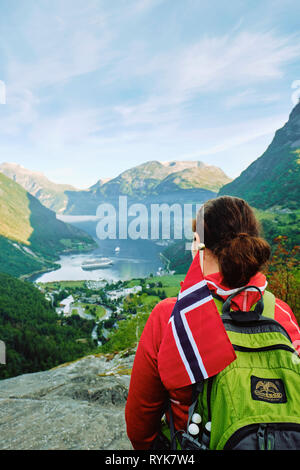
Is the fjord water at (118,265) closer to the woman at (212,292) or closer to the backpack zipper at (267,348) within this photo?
the woman at (212,292)

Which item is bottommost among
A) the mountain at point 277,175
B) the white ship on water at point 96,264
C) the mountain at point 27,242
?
the white ship on water at point 96,264

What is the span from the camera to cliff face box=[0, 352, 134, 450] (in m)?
3.16

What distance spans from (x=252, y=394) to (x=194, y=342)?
13.2 inches

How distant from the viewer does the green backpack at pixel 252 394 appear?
3.46 ft

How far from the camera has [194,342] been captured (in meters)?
1.29

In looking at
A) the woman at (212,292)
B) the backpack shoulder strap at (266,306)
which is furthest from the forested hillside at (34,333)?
the backpack shoulder strap at (266,306)

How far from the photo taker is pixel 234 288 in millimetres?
1386

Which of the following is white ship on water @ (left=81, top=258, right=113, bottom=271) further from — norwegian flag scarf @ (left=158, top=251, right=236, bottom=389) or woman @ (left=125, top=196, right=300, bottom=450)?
norwegian flag scarf @ (left=158, top=251, right=236, bottom=389)

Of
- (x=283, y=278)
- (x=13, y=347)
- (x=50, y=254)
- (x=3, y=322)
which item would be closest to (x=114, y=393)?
(x=283, y=278)

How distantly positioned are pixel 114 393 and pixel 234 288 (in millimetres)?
4570

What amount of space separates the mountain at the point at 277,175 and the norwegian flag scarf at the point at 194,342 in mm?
99244

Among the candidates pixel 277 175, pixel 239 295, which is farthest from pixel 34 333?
pixel 277 175
